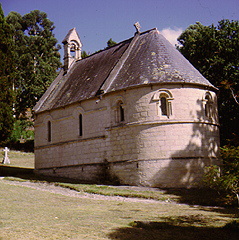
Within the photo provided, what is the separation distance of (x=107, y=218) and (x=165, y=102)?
10004mm

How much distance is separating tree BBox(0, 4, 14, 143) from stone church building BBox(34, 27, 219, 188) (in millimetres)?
3487

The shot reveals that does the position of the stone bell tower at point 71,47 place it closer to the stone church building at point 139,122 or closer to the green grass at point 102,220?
the stone church building at point 139,122

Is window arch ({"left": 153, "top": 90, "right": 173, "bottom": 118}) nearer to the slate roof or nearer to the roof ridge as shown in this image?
the slate roof

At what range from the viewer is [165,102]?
18359 mm

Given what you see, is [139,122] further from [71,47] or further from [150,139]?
[71,47]

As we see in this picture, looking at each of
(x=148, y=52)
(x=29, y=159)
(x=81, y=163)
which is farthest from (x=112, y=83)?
(x=29, y=159)

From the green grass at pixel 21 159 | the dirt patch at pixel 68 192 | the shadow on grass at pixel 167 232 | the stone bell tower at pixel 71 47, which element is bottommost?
Result: the shadow on grass at pixel 167 232

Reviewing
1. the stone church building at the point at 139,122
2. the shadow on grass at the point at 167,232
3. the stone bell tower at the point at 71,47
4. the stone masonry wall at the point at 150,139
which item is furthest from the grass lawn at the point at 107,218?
the stone bell tower at the point at 71,47

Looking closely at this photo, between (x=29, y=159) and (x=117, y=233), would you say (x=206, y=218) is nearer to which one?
(x=117, y=233)

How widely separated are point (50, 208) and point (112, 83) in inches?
411

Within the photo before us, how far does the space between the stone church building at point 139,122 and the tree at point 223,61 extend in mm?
5236

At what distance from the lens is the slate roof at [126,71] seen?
18.6 meters

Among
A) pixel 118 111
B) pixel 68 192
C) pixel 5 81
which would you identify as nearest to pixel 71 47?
pixel 5 81

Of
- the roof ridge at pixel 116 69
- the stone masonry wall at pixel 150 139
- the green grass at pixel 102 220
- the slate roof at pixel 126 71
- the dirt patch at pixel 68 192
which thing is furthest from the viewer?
the roof ridge at pixel 116 69
